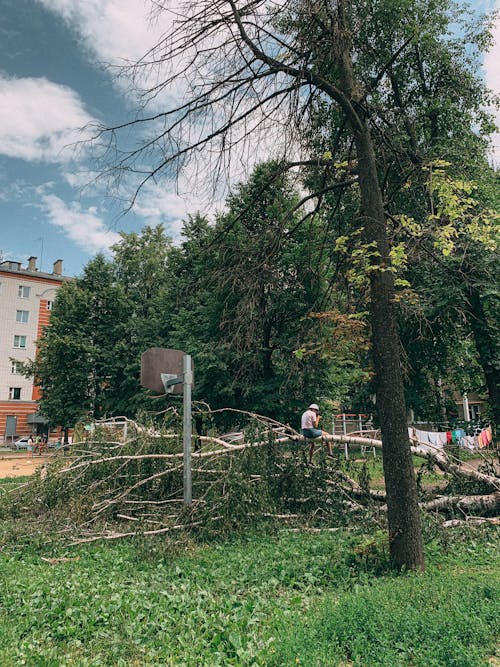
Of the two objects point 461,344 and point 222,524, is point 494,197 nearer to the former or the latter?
point 461,344

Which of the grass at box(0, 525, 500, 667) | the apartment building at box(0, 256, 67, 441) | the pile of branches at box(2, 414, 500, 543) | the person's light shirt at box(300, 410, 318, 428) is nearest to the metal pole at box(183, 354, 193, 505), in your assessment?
the pile of branches at box(2, 414, 500, 543)

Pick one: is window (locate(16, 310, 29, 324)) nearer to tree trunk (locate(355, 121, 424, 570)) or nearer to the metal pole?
the metal pole

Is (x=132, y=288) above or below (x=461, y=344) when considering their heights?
above

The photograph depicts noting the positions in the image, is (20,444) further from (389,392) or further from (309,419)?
(389,392)

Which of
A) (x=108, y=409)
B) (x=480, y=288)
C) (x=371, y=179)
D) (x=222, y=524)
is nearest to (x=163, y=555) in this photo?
(x=222, y=524)

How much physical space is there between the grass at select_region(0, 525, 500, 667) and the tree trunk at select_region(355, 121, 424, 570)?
1.20 ft

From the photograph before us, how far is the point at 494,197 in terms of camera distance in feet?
39.1

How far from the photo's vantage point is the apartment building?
40.5 metres

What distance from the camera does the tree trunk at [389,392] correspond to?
4.81 metres

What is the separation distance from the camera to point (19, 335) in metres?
42.8

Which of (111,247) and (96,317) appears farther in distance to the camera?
(111,247)

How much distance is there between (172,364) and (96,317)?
2365 cm

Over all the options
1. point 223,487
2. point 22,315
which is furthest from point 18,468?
point 22,315

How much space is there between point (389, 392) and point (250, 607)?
247 centimetres
